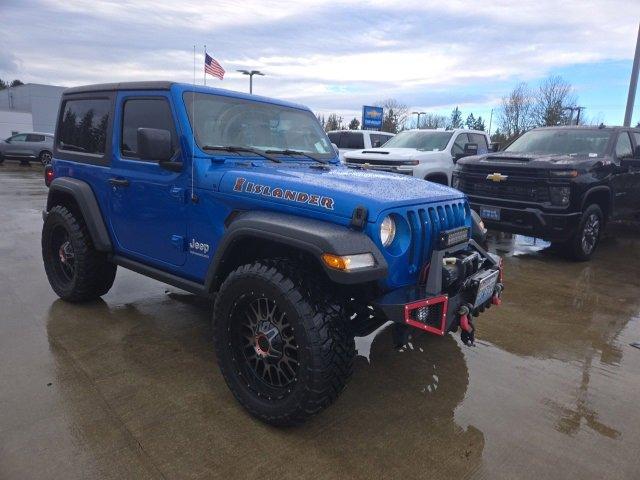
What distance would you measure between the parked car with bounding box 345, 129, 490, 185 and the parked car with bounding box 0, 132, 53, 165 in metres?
17.7

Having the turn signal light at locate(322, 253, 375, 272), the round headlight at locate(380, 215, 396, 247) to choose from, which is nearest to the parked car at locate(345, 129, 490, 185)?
the round headlight at locate(380, 215, 396, 247)

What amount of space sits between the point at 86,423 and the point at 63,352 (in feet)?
3.39

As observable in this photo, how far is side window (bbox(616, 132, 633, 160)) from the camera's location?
738 centimetres

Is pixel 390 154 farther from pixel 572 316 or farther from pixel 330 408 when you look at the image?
pixel 330 408

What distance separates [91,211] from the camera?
13.3ft

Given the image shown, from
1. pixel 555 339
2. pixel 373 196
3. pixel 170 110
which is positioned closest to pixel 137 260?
pixel 170 110

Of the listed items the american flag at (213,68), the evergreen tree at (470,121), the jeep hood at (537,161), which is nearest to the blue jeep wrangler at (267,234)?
the american flag at (213,68)

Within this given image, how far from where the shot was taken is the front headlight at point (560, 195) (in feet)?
21.3

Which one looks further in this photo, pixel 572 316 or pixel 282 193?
pixel 572 316

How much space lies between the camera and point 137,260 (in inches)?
152

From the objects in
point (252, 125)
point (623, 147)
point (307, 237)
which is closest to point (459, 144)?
point (623, 147)

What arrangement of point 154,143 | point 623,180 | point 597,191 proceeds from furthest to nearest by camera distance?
point 623,180 < point 597,191 < point 154,143

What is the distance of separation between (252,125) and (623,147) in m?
6.50

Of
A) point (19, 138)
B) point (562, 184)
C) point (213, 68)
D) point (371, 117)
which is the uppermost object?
point (371, 117)
